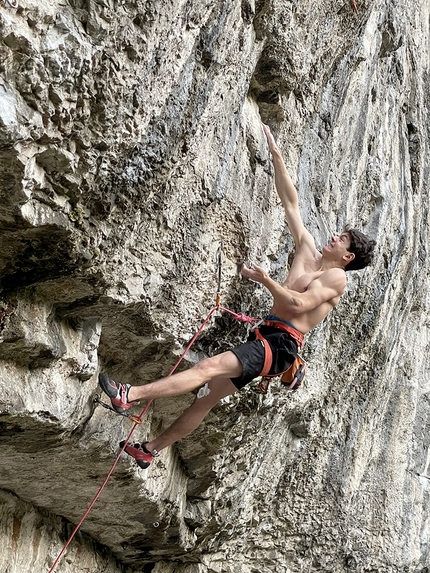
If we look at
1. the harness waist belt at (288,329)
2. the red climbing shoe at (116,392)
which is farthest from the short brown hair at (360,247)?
the red climbing shoe at (116,392)

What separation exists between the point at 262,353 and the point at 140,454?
1062 millimetres

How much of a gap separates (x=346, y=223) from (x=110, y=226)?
3.13m

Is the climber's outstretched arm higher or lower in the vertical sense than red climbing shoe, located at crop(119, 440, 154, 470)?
higher

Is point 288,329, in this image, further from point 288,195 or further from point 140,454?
point 140,454

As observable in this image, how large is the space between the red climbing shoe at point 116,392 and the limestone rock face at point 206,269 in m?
0.17

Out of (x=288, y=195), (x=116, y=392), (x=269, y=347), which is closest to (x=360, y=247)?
(x=288, y=195)

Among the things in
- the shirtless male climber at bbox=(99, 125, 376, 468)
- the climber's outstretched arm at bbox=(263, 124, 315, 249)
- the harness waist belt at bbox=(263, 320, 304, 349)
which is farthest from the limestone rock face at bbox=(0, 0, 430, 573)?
the harness waist belt at bbox=(263, 320, 304, 349)

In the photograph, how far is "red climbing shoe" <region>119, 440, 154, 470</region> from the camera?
16.2 ft

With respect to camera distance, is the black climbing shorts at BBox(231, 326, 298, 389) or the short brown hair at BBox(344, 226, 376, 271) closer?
the black climbing shorts at BBox(231, 326, 298, 389)

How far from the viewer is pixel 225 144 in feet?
15.4

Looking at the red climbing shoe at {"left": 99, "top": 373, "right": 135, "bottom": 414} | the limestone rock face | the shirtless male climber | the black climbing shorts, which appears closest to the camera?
the limestone rock face

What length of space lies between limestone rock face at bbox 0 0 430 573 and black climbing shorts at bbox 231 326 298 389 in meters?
0.37

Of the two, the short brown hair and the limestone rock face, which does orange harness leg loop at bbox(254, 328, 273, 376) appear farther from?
the short brown hair

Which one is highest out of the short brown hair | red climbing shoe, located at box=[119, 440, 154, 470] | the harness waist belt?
the short brown hair
